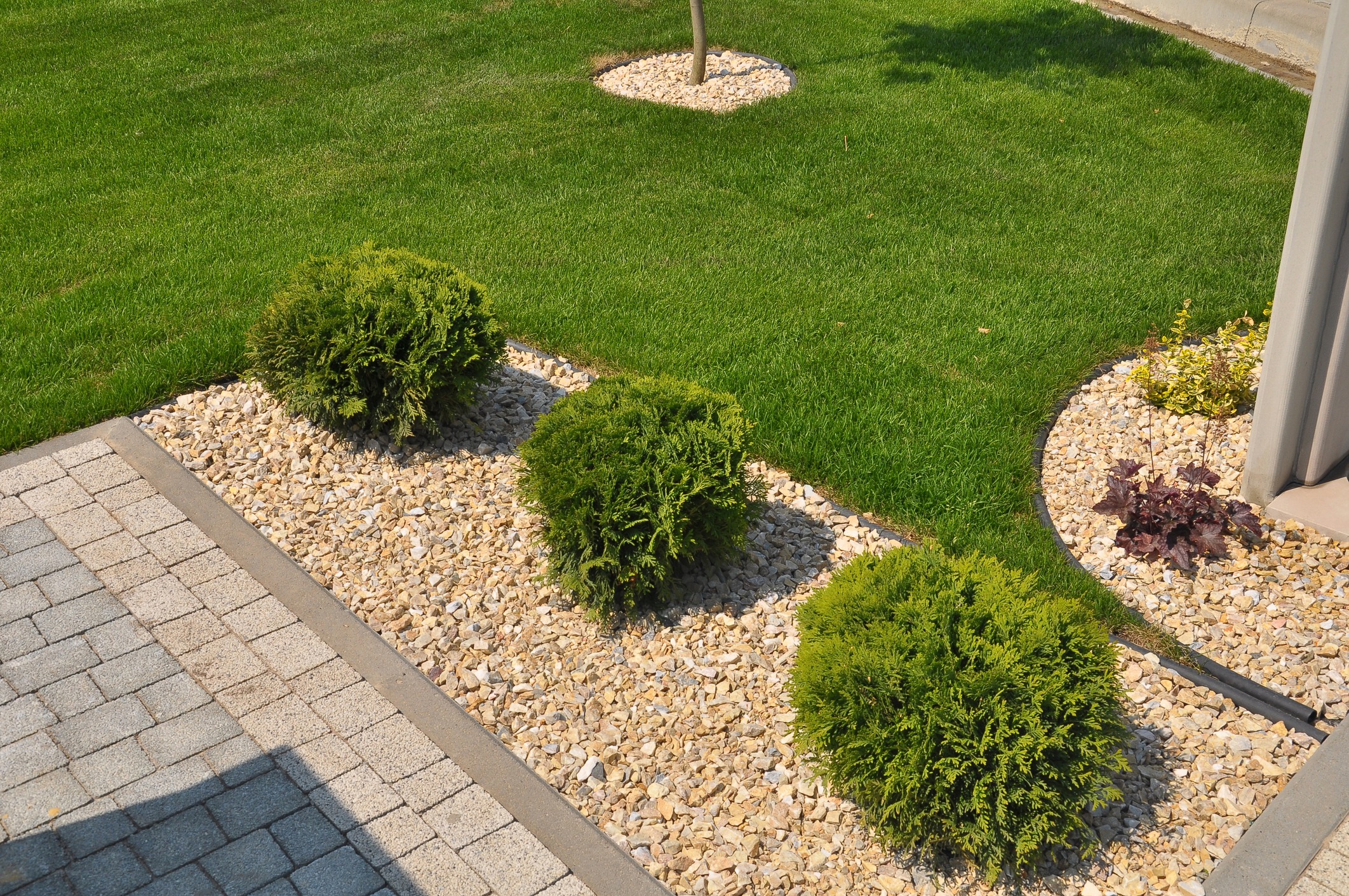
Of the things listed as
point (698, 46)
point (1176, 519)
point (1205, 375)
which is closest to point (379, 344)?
point (1176, 519)

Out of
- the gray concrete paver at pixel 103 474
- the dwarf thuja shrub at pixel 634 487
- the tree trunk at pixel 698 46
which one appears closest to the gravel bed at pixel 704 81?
the tree trunk at pixel 698 46

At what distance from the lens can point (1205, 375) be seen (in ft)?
21.2

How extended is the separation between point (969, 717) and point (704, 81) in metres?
9.17

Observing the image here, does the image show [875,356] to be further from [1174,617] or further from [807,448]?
Result: [1174,617]

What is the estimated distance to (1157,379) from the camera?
675 cm

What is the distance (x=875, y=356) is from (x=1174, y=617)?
8.44ft

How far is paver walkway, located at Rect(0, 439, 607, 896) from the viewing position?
404 cm

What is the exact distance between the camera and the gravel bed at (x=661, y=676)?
4098mm

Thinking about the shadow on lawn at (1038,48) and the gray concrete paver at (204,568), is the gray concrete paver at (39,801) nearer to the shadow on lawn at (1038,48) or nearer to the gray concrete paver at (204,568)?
the gray concrete paver at (204,568)

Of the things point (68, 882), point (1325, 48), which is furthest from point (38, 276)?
point (1325, 48)

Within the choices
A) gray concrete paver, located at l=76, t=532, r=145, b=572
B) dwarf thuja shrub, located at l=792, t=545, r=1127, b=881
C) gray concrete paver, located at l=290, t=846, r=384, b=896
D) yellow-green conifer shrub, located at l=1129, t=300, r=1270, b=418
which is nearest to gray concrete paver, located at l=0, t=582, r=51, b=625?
gray concrete paver, located at l=76, t=532, r=145, b=572

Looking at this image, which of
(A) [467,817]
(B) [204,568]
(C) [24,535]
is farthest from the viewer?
(C) [24,535]

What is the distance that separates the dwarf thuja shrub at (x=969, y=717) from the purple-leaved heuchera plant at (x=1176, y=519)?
4.99 feet

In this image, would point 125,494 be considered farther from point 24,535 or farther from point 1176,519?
point 1176,519
